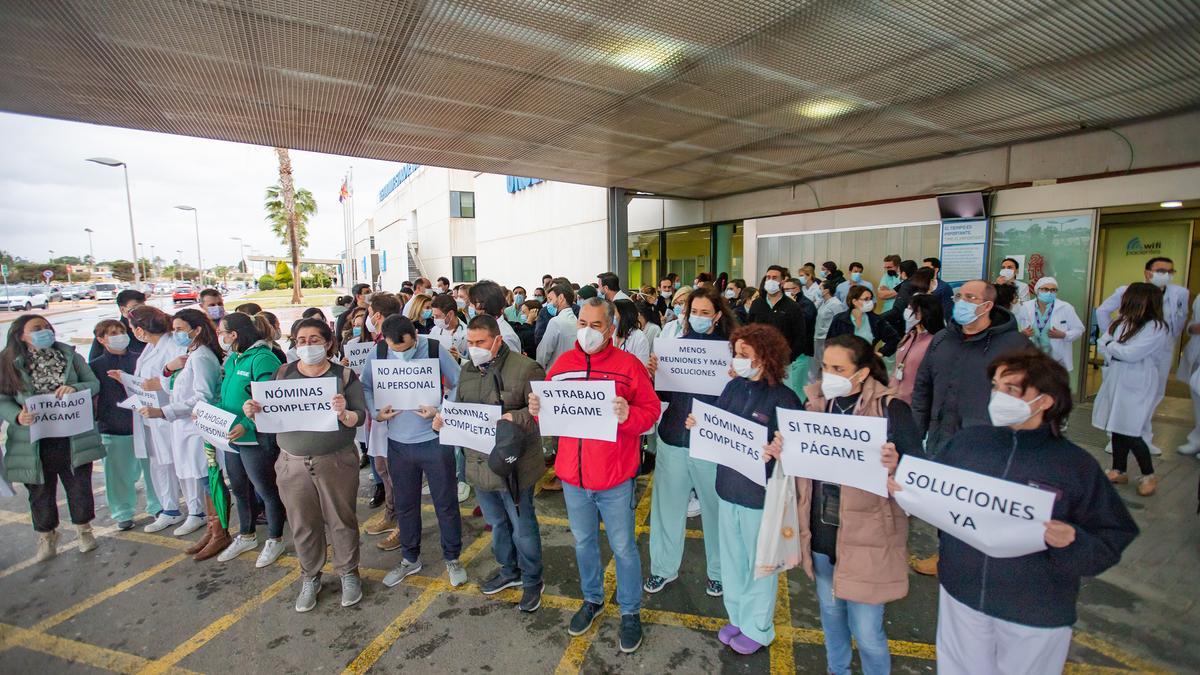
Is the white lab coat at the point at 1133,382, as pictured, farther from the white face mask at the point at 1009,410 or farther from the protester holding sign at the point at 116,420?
the protester holding sign at the point at 116,420

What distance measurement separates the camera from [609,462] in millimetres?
2943

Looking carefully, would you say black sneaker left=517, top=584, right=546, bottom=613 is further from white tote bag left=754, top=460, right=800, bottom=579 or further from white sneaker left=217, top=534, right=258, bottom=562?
white sneaker left=217, top=534, right=258, bottom=562

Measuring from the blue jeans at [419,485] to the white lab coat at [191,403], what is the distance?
1.62 meters

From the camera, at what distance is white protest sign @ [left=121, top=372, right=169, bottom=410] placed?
4.53 meters

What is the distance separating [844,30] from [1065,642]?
5192 mm

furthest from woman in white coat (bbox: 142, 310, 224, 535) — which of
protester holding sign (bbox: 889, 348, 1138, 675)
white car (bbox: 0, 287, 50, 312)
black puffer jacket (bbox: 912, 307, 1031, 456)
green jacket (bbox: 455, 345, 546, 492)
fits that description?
black puffer jacket (bbox: 912, 307, 1031, 456)

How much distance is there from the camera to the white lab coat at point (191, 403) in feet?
13.5

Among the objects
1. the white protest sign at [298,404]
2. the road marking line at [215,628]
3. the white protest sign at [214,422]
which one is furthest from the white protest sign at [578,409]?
the road marking line at [215,628]

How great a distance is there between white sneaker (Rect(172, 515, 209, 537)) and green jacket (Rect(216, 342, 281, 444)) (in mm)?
1728

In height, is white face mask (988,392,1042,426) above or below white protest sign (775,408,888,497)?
above

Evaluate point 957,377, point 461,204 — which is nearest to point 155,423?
point 957,377

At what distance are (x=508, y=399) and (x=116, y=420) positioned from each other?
13.8 ft

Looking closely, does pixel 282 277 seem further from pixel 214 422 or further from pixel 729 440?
pixel 729 440

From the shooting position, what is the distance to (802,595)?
12.2 ft
